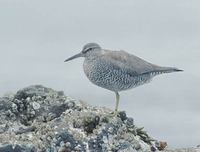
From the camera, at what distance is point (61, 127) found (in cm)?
844

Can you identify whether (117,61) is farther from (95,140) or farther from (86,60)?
(95,140)

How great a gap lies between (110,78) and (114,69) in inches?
16.3

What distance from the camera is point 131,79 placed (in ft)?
49.4

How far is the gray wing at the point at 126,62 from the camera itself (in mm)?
15078

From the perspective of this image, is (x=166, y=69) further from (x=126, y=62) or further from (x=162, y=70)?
(x=126, y=62)

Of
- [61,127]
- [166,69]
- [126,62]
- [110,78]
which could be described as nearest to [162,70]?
[166,69]

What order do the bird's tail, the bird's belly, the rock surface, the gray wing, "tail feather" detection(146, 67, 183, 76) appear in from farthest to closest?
the bird's tail
"tail feather" detection(146, 67, 183, 76)
the gray wing
the bird's belly
the rock surface

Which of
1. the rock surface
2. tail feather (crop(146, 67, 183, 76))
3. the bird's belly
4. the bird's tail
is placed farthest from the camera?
the bird's tail

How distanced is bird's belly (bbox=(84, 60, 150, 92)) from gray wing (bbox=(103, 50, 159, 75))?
0.47ft

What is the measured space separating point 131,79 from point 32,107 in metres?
5.47

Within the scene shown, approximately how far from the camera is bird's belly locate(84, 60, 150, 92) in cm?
1470

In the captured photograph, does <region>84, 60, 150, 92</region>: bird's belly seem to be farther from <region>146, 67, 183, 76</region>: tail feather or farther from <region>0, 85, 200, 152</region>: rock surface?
<region>0, 85, 200, 152</region>: rock surface

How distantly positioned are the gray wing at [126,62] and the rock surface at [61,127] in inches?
190

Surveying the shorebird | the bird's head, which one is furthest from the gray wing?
the bird's head
